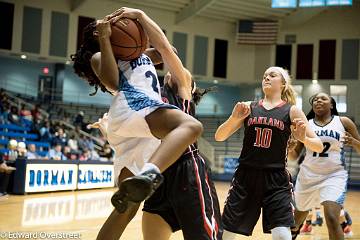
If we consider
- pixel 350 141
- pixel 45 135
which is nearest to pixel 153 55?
pixel 350 141

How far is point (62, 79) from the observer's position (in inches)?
1021

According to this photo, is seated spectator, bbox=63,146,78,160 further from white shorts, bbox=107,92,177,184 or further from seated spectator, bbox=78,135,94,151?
white shorts, bbox=107,92,177,184

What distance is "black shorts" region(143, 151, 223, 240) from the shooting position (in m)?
2.85

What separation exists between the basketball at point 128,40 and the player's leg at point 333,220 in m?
3.20

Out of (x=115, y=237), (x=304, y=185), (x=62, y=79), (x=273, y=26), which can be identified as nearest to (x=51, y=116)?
(x=62, y=79)

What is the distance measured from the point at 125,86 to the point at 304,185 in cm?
373

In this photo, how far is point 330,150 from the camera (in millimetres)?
5938

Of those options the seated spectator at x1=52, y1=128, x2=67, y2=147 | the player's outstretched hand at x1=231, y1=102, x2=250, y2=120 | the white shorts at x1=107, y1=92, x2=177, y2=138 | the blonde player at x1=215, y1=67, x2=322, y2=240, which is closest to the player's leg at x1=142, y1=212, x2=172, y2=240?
the white shorts at x1=107, y1=92, x2=177, y2=138

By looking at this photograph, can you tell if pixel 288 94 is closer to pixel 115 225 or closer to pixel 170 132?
pixel 115 225

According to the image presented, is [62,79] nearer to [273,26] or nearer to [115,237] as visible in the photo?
[273,26]

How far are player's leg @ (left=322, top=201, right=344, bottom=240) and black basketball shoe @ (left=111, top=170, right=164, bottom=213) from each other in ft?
11.2

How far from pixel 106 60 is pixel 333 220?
3.40 m

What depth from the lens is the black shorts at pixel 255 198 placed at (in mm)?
4141

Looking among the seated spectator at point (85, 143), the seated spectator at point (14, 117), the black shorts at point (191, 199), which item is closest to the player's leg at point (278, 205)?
the black shorts at point (191, 199)
